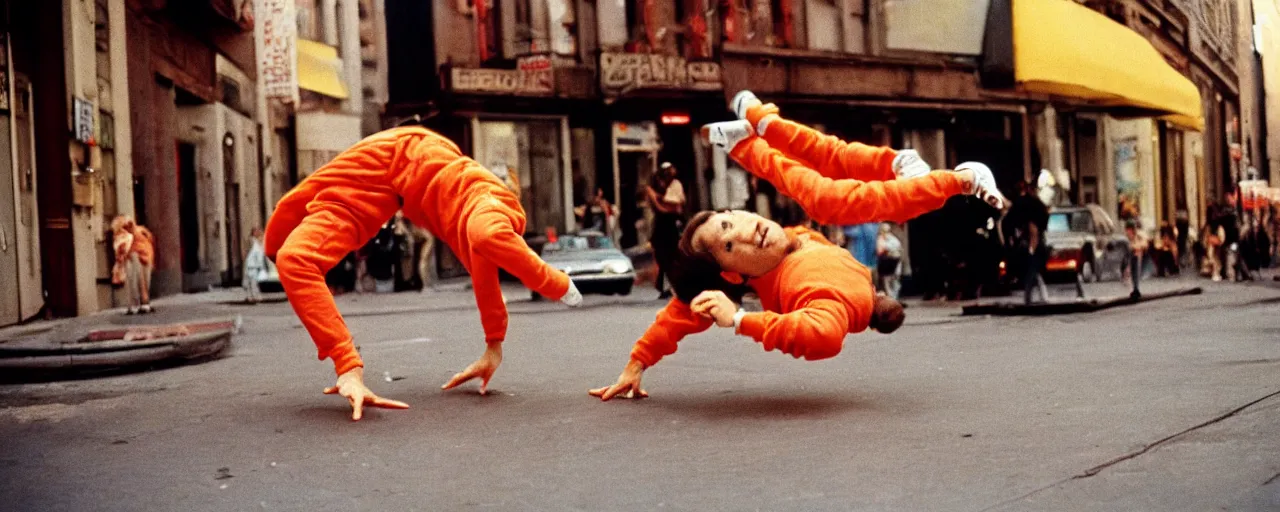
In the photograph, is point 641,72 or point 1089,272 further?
point 641,72

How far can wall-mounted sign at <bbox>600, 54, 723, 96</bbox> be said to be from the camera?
28000 millimetres

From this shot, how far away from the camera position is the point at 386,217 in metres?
5.85

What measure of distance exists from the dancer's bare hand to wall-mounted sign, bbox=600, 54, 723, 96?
2322cm

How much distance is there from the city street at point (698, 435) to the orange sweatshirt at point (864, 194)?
77cm

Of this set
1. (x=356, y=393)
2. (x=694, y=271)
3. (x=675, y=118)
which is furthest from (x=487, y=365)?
(x=675, y=118)

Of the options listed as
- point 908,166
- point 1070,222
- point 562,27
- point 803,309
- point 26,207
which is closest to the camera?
point 803,309

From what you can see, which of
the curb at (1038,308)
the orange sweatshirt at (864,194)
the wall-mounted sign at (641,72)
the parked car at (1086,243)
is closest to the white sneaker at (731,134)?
the orange sweatshirt at (864,194)

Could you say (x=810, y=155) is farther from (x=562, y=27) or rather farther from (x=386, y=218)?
(x=562, y=27)

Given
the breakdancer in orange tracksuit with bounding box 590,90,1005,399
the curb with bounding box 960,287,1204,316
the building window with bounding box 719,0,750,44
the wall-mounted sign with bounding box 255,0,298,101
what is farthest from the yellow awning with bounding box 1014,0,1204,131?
the breakdancer in orange tracksuit with bounding box 590,90,1005,399

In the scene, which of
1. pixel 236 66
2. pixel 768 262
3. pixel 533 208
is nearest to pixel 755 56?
pixel 533 208

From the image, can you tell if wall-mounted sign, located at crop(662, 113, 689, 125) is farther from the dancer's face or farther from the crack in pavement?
the crack in pavement

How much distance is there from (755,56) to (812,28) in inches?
78.1

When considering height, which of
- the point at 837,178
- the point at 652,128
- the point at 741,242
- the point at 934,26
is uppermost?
the point at 934,26

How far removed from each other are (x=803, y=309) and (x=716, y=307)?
34cm
